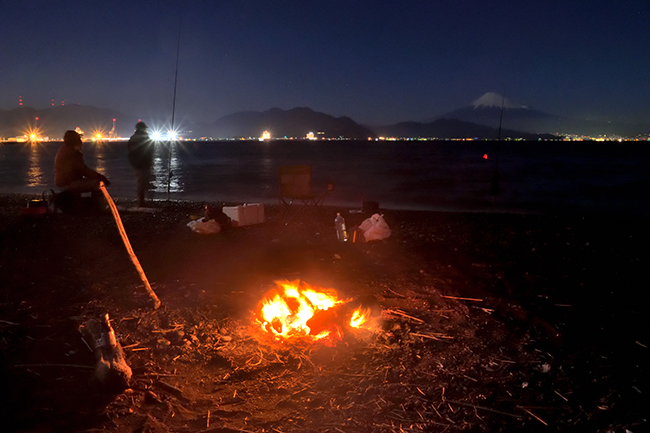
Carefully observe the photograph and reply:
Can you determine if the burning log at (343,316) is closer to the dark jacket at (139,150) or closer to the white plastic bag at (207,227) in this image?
the white plastic bag at (207,227)

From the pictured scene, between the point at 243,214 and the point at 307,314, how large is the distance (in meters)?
4.02

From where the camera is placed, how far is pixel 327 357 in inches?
128

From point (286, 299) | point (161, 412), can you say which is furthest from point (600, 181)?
point (161, 412)

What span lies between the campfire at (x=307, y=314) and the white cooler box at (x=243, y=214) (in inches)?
146

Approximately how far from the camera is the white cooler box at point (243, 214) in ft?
24.1

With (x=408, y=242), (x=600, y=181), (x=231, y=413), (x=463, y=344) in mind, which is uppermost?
(x=600, y=181)

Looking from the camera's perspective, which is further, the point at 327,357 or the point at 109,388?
the point at 327,357

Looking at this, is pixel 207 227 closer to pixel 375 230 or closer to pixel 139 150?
pixel 375 230

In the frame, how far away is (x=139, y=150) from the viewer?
350 inches

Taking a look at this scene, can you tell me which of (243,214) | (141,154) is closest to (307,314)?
(243,214)

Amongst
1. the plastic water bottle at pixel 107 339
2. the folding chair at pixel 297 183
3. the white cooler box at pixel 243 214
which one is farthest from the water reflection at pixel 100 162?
the plastic water bottle at pixel 107 339

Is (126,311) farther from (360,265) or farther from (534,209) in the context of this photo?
(534,209)

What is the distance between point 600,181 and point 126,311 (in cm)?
2527

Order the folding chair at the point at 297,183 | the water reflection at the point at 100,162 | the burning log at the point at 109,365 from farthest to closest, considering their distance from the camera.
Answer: the water reflection at the point at 100,162, the folding chair at the point at 297,183, the burning log at the point at 109,365
